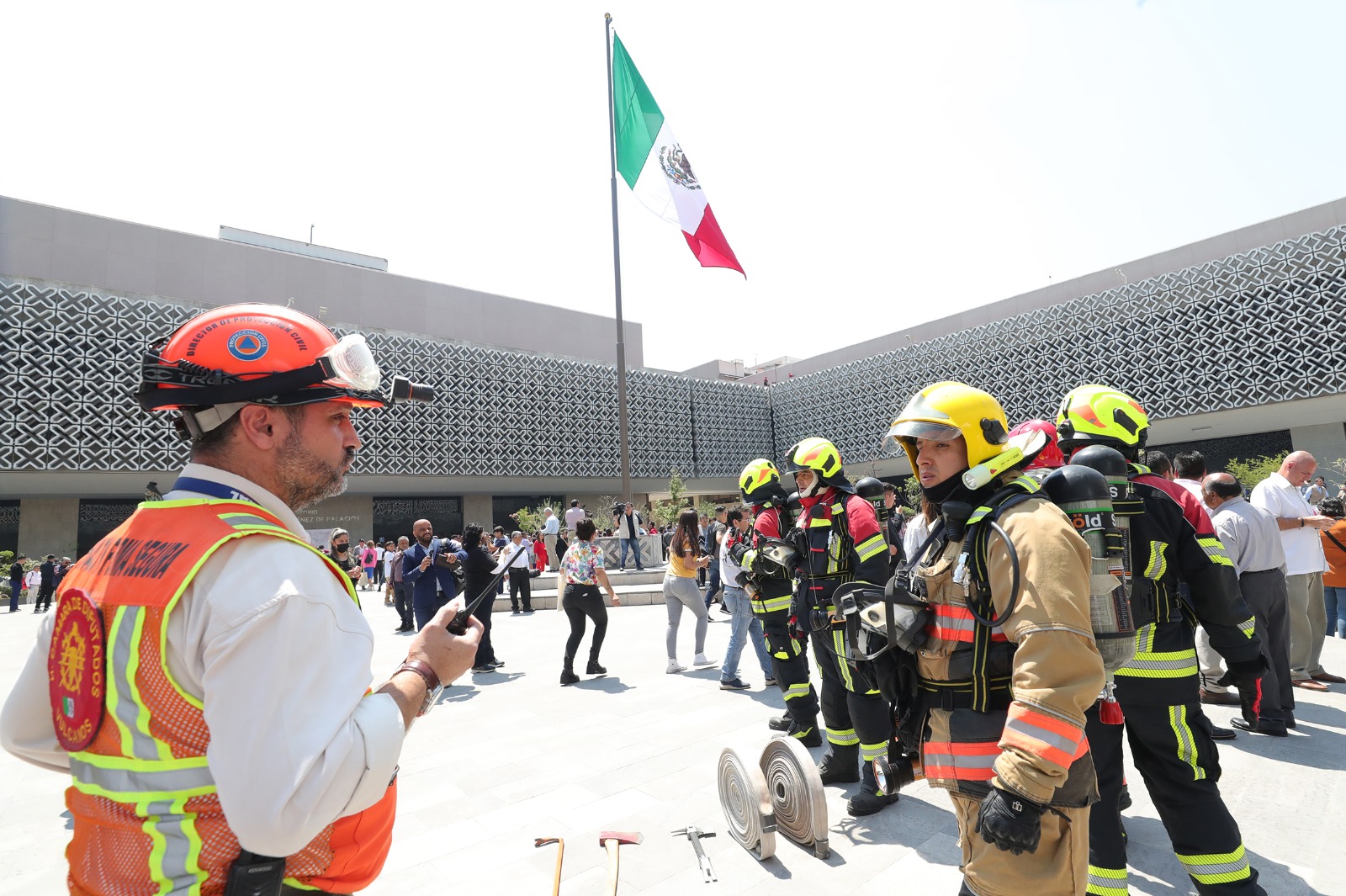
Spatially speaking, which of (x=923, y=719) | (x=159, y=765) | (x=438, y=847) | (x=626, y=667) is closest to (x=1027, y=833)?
(x=923, y=719)

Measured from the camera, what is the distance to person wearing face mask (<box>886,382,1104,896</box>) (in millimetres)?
1742

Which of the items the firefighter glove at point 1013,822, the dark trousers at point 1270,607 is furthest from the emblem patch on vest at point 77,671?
the dark trousers at point 1270,607

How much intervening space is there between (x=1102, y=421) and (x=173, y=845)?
3676 mm

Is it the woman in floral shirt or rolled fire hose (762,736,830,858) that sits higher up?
the woman in floral shirt

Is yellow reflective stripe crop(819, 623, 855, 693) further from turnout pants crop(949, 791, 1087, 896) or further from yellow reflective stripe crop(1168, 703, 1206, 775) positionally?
turnout pants crop(949, 791, 1087, 896)

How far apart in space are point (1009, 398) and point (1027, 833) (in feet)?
104

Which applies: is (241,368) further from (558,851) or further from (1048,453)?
(1048,453)

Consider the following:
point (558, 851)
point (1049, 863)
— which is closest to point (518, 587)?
point (558, 851)

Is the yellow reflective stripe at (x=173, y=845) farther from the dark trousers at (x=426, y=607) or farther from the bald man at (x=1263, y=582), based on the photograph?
the dark trousers at (x=426, y=607)

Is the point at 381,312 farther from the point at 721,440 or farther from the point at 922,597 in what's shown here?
the point at 922,597

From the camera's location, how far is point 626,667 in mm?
8039

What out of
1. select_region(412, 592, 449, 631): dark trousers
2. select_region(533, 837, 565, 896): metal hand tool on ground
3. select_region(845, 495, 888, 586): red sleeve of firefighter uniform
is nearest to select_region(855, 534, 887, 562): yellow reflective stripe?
select_region(845, 495, 888, 586): red sleeve of firefighter uniform

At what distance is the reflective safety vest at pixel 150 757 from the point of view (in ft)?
3.71

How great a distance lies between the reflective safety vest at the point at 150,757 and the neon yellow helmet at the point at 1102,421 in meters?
3.39
